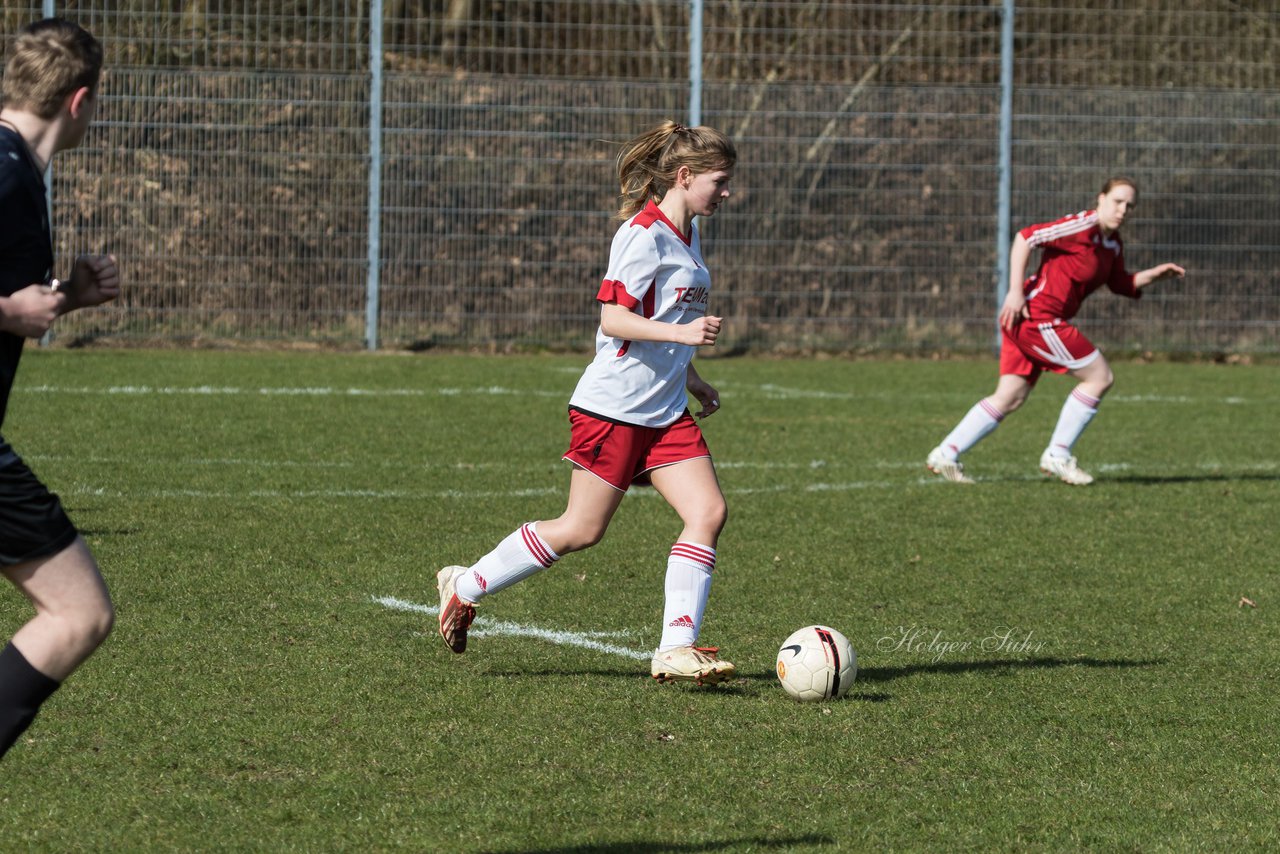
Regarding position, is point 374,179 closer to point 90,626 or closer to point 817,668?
point 817,668

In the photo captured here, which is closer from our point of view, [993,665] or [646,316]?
[646,316]

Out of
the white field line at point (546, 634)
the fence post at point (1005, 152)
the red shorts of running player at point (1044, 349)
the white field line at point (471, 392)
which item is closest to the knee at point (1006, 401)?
the red shorts of running player at point (1044, 349)

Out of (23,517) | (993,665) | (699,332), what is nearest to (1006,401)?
(993,665)

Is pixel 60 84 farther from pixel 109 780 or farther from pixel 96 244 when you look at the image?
pixel 96 244

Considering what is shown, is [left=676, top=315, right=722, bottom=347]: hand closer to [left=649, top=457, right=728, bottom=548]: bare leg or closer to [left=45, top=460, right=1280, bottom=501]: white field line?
[left=649, top=457, right=728, bottom=548]: bare leg

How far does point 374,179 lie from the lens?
17391mm

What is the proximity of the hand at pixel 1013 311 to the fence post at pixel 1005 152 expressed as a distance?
25.8 feet

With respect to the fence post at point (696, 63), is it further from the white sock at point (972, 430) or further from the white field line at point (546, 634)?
the white field line at point (546, 634)

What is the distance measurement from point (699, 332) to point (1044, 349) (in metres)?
5.81

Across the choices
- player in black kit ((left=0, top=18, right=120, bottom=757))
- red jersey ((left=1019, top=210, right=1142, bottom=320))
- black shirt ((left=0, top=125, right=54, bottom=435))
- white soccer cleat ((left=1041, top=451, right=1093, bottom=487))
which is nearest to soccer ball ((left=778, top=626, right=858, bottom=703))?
player in black kit ((left=0, top=18, right=120, bottom=757))

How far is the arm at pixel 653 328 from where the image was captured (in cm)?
511

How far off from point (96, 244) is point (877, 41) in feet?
28.2

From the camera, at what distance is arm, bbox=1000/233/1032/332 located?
10.3 m

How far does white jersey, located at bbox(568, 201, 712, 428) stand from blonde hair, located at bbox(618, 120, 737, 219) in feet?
0.41
